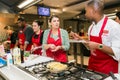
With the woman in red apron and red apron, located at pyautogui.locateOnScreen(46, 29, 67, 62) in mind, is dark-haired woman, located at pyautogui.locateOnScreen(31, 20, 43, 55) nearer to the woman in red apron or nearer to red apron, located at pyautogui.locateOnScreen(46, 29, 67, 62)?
the woman in red apron

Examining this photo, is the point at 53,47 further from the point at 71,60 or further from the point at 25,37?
the point at 25,37

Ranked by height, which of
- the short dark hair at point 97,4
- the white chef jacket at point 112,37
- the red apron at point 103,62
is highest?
the short dark hair at point 97,4

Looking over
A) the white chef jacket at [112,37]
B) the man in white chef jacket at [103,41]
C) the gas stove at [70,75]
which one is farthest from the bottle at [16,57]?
the white chef jacket at [112,37]

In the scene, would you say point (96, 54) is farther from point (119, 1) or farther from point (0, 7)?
point (0, 7)

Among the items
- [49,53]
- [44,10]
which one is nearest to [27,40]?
[49,53]

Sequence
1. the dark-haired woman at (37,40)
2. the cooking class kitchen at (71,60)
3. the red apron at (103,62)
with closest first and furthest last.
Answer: the cooking class kitchen at (71,60) < the red apron at (103,62) < the dark-haired woman at (37,40)

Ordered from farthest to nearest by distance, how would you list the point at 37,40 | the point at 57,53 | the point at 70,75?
the point at 37,40 → the point at 57,53 → the point at 70,75

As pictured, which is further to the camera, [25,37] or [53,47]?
[25,37]

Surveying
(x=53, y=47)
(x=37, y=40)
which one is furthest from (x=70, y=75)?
(x=37, y=40)

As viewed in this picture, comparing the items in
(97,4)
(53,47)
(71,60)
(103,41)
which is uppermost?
(97,4)

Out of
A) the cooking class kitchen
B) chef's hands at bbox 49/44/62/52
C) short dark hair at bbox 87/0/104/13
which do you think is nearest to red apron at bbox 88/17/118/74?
the cooking class kitchen

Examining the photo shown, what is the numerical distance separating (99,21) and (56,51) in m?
0.96

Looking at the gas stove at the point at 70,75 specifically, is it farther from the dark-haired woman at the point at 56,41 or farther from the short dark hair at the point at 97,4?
the dark-haired woman at the point at 56,41

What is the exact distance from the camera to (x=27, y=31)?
12.6 feet
